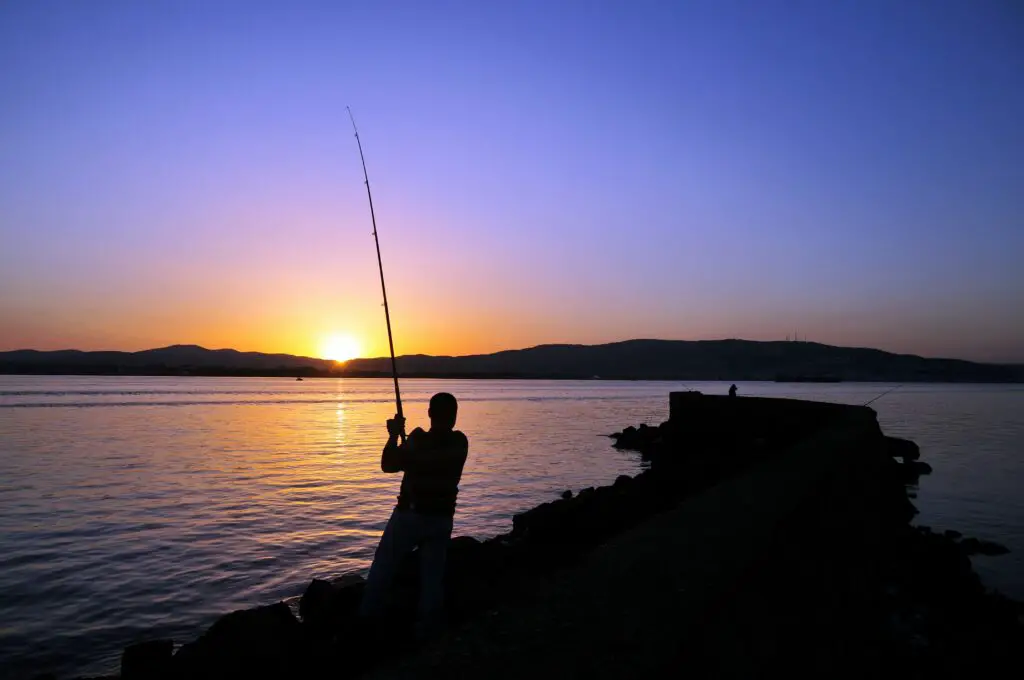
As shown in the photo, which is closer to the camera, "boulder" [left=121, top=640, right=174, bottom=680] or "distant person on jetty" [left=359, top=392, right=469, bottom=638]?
"distant person on jetty" [left=359, top=392, right=469, bottom=638]

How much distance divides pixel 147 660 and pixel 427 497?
10.1 feet

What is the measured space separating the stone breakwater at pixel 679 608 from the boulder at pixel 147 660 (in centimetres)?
1

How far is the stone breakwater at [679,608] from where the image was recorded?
14.6ft

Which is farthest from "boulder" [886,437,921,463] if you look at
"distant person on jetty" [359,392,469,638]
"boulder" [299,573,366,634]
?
"distant person on jetty" [359,392,469,638]

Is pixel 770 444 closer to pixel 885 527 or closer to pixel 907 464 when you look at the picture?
pixel 907 464

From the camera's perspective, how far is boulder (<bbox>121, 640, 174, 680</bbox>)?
547 centimetres

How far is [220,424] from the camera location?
36875mm

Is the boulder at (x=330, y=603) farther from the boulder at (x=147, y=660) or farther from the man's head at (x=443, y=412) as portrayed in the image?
the man's head at (x=443, y=412)

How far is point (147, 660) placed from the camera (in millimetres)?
5645

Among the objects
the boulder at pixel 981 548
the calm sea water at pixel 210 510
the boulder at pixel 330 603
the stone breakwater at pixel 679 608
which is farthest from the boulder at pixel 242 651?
the boulder at pixel 981 548

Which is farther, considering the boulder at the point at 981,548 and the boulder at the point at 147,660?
the boulder at the point at 981,548

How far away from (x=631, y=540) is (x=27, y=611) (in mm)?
7103

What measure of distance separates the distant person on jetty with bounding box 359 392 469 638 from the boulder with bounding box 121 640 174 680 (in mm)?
2278

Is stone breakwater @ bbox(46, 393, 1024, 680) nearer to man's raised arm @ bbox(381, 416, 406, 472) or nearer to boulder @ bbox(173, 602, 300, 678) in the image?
boulder @ bbox(173, 602, 300, 678)
